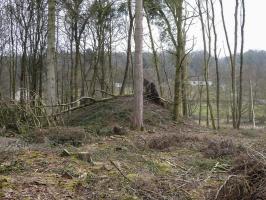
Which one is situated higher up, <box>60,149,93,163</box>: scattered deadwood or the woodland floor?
<box>60,149,93,163</box>: scattered deadwood

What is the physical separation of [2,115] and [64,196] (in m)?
7.01

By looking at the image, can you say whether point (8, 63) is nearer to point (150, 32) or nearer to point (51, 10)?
point (150, 32)

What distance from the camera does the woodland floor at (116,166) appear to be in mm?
4867

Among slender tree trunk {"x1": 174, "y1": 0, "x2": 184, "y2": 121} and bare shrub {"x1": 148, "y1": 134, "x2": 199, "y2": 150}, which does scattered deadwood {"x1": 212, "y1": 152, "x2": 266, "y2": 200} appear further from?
slender tree trunk {"x1": 174, "y1": 0, "x2": 184, "y2": 121}

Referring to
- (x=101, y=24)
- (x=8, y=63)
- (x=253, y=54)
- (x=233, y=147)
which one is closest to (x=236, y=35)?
(x=101, y=24)

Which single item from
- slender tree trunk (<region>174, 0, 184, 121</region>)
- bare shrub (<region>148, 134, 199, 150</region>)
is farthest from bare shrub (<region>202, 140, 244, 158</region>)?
slender tree trunk (<region>174, 0, 184, 121</region>)

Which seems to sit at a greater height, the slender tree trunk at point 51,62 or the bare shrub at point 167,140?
the slender tree trunk at point 51,62

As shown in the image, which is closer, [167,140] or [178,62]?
[167,140]

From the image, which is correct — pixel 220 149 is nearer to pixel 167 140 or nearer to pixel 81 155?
pixel 167 140

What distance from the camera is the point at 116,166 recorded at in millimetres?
5609

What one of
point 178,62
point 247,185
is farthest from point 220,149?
point 178,62

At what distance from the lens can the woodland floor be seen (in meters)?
4.87

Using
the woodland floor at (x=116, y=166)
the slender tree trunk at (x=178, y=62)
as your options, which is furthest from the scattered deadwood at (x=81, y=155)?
the slender tree trunk at (x=178, y=62)

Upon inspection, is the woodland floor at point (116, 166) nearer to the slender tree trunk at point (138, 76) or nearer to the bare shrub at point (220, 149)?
the bare shrub at point (220, 149)
